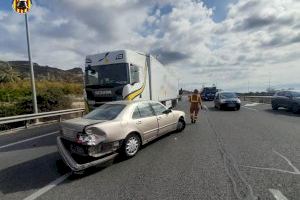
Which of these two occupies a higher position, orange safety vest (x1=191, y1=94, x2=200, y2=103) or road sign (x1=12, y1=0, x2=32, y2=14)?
road sign (x1=12, y1=0, x2=32, y2=14)

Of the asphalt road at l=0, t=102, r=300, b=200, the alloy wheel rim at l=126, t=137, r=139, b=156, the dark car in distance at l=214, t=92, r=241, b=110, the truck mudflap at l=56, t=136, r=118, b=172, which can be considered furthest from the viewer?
the dark car in distance at l=214, t=92, r=241, b=110

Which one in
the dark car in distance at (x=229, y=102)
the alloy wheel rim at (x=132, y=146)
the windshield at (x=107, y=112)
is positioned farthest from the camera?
the dark car in distance at (x=229, y=102)

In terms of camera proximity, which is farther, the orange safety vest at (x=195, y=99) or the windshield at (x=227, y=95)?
the windshield at (x=227, y=95)

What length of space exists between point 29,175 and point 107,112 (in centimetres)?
241

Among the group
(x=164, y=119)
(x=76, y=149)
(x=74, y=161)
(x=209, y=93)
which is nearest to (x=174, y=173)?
(x=74, y=161)

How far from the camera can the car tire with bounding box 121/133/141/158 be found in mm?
5801

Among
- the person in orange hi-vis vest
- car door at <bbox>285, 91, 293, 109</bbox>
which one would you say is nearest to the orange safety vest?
the person in orange hi-vis vest

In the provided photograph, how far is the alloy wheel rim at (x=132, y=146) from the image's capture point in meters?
5.94

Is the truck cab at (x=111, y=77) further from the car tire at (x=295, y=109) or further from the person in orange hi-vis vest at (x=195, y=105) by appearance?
the car tire at (x=295, y=109)

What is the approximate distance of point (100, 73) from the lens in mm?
11562

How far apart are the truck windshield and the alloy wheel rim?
4.82 meters

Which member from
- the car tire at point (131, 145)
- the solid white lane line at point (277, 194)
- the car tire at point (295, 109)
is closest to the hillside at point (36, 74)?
the car tire at point (295, 109)

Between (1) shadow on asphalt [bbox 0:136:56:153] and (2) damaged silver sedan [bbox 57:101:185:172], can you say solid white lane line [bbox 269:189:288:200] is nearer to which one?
(2) damaged silver sedan [bbox 57:101:185:172]

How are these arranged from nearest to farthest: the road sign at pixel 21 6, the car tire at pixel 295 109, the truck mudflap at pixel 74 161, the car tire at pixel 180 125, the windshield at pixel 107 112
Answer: the truck mudflap at pixel 74 161, the windshield at pixel 107 112, the car tire at pixel 180 125, the road sign at pixel 21 6, the car tire at pixel 295 109
